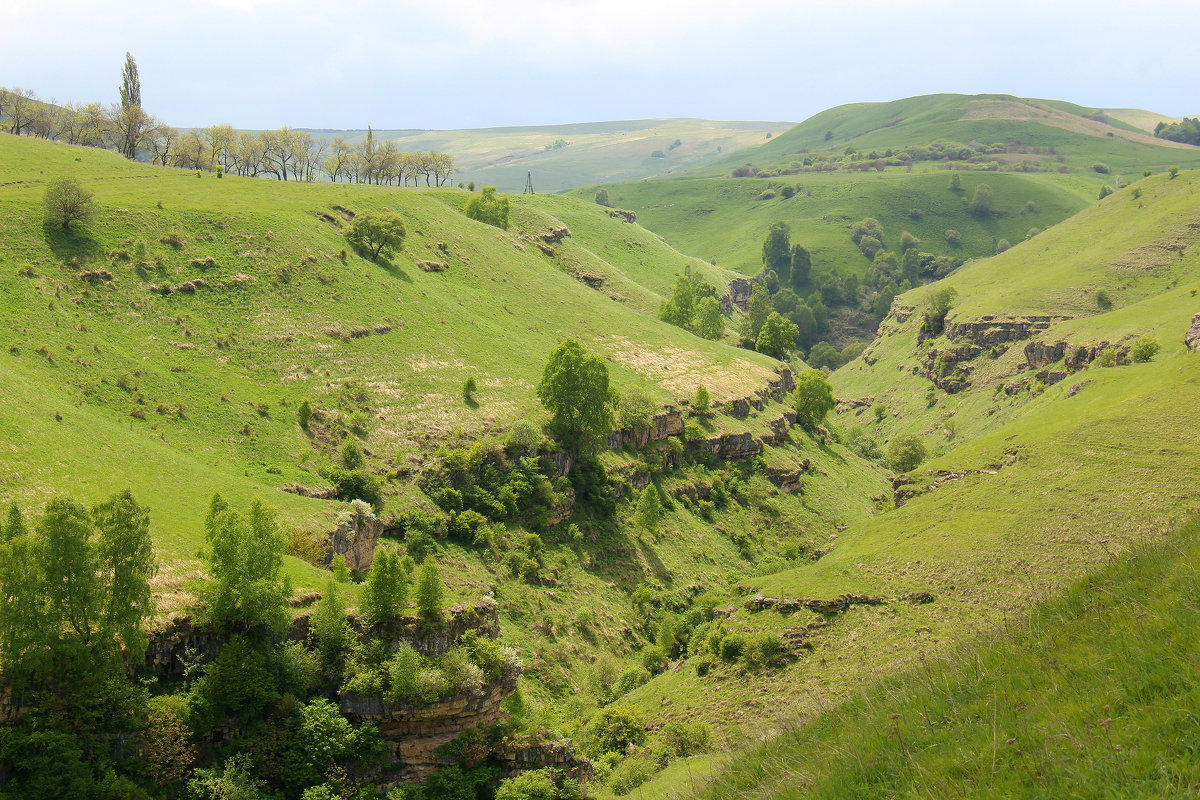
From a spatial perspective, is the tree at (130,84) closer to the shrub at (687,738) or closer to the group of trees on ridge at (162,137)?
the group of trees on ridge at (162,137)

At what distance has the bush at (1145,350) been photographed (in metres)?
82.4

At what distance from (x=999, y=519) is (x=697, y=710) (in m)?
25.7

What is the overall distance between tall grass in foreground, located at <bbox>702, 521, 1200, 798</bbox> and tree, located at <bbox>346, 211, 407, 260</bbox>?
89.2 m

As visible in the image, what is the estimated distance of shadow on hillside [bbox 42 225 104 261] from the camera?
214 feet

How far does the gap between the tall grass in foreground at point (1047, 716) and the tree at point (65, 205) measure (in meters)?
79.2

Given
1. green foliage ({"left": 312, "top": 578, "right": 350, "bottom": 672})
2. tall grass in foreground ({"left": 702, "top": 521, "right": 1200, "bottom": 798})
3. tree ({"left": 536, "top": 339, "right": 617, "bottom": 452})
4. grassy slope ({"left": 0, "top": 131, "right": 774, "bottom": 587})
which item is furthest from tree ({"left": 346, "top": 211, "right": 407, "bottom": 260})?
tall grass in foreground ({"left": 702, "top": 521, "right": 1200, "bottom": 798})

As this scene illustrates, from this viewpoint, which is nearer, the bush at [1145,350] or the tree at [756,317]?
the bush at [1145,350]

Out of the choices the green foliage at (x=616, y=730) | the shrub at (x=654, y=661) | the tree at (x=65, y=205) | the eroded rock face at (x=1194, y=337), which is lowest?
the shrub at (x=654, y=661)

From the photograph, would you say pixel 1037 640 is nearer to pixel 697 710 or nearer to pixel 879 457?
pixel 697 710

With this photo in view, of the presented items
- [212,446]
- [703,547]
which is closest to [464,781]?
[212,446]

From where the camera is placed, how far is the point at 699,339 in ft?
384

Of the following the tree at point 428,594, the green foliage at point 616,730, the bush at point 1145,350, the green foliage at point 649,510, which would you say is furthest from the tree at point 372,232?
the bush at point 1145,350

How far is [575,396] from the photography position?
71062mm

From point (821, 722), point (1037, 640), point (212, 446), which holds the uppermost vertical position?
point (1037, 640)
